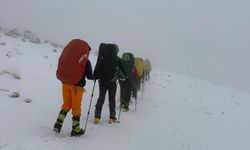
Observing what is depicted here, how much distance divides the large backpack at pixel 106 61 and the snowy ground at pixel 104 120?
58.9 inches

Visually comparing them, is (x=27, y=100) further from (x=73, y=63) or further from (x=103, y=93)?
(x=73, y=63)

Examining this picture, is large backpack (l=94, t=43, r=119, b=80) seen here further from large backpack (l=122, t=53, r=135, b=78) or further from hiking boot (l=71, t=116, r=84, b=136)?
large backpack (l=122, t=53, r=135, b=78)

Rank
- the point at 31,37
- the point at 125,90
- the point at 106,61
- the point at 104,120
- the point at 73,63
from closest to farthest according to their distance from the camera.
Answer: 1. the point at 73,63
2. the point at 106,61
3. the point at 104,120
4. the point at 125,90
5. the point at 31,37

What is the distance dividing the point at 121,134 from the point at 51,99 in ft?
11.9

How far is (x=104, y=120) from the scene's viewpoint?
12008mm

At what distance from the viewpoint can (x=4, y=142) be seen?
7.89 meters

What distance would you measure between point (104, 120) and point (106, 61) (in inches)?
80.4

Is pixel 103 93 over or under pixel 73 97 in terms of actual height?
under

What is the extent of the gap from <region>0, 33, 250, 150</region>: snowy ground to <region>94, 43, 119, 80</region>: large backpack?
150 centimetres

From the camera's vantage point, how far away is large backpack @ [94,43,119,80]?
11.1 metres

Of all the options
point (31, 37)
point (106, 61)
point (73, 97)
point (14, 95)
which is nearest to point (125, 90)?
point (106, 61)

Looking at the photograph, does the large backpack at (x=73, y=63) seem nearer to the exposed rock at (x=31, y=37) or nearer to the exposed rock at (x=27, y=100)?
the exposed rock at (x=27, y=100)

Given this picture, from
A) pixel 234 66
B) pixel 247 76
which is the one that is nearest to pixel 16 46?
pixel 247 76

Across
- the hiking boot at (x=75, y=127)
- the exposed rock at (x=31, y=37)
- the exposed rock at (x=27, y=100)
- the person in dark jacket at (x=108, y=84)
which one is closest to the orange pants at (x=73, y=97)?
the hiking boot at (x=75, y=127)
